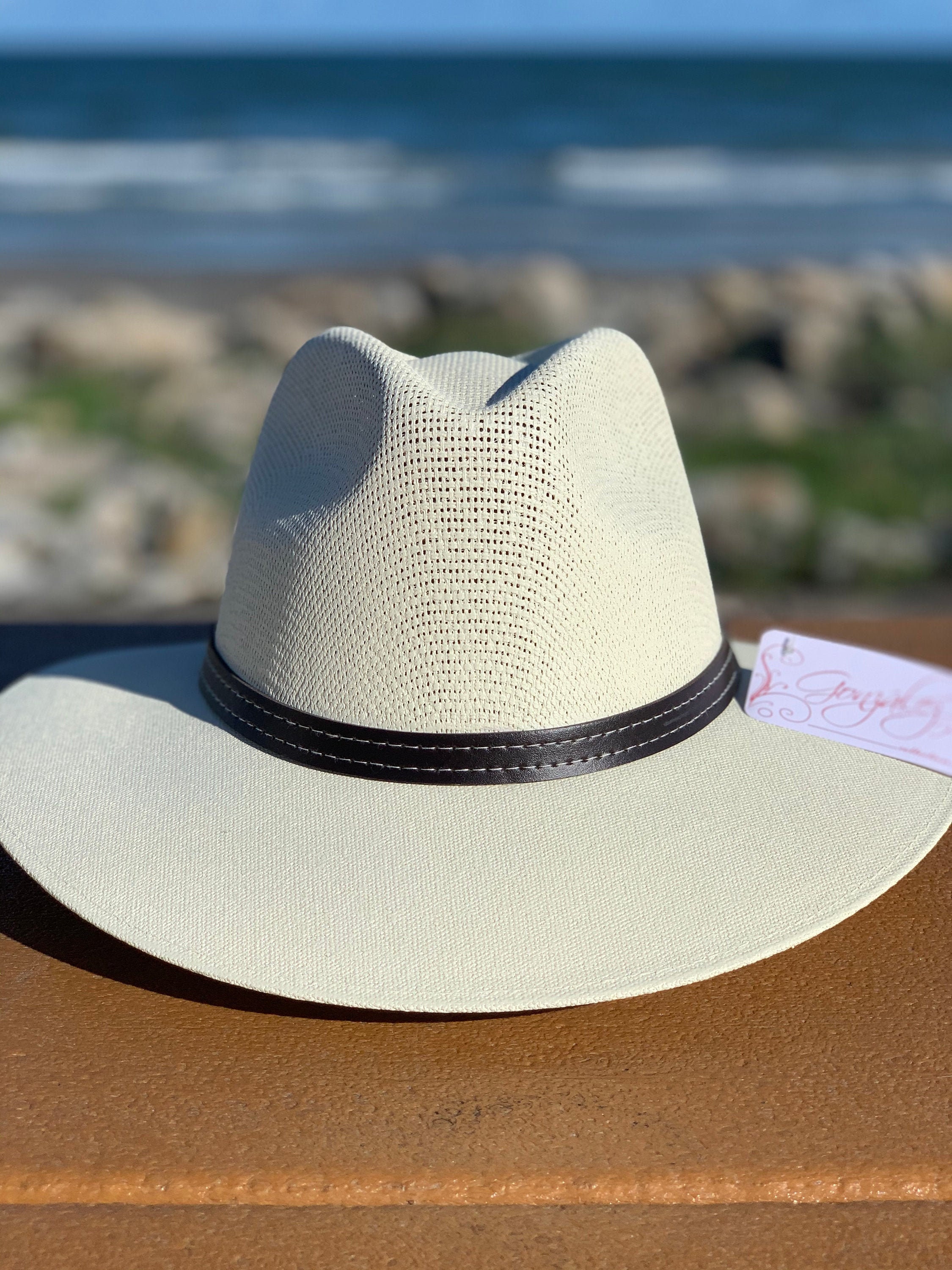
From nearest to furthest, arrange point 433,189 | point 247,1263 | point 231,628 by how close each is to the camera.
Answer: point 247,1263 → point 231,628 → point 433,189

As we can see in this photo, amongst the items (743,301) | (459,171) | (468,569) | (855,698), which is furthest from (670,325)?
(459,171)

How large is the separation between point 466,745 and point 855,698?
1.34ft

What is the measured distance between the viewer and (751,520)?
4309 mm

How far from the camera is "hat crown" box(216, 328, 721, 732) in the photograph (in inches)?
36.5

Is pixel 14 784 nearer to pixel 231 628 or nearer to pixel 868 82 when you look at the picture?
pixel 231 628

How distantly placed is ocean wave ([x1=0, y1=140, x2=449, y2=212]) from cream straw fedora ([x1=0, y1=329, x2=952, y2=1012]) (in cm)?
1072

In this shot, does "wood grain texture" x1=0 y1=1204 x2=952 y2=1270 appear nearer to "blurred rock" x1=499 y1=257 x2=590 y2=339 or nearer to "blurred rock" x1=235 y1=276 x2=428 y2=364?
"blurred rock" x1=235 y1=276 x2=428 y2=364

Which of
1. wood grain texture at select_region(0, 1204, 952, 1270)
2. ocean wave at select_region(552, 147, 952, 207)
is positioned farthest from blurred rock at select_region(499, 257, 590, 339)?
wood grain texture at select_region(0, 1204, 952, 1270)

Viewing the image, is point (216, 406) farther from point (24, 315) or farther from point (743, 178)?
point (743, 178)

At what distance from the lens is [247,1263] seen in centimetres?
73

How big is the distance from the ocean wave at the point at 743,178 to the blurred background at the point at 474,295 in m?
0.07

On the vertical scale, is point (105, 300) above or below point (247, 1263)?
below

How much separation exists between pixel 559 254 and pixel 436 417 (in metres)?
8.92

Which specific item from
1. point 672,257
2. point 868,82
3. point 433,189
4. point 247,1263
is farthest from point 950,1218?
point 868,82
